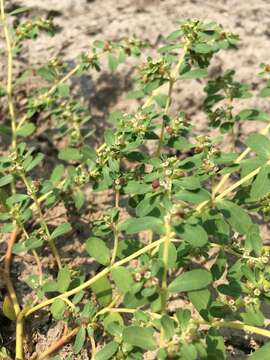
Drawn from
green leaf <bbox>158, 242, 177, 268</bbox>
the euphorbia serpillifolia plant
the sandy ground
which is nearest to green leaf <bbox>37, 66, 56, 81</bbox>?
the euphorbia serpillifolia plant

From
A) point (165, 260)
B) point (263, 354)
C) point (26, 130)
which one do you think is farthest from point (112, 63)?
point (263, 354)

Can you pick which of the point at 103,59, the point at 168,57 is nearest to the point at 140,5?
the point at 103,59

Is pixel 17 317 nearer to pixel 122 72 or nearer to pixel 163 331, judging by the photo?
pixel 163 331

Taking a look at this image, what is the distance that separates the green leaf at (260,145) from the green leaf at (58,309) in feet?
3.22

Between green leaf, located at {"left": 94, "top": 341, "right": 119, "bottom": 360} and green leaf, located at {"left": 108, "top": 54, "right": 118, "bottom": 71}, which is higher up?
green leaf, located at {"left": 108, "top": 54, "right": 118, "bottom": 71}

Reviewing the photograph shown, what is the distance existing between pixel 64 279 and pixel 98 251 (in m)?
0.18

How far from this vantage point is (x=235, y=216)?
75.3 inches

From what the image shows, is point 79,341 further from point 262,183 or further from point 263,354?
point 262,183

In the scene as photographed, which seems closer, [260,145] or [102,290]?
[260,145]

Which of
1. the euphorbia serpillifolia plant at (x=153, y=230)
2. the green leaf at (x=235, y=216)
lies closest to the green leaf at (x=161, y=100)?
the euphorbia serpillifolia plant at (x=153, y=230)

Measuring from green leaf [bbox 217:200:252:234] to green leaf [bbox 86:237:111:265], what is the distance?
0.51 meters

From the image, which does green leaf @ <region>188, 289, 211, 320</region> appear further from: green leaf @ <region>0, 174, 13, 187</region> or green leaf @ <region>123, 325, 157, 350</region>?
green leaf @ <region>0, 174, 13, 187</region>

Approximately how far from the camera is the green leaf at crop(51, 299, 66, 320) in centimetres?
198

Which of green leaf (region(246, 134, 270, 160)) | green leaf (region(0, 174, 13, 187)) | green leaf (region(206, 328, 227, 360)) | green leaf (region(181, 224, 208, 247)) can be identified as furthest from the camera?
green leaf (region(0, 174, 13, 187))
